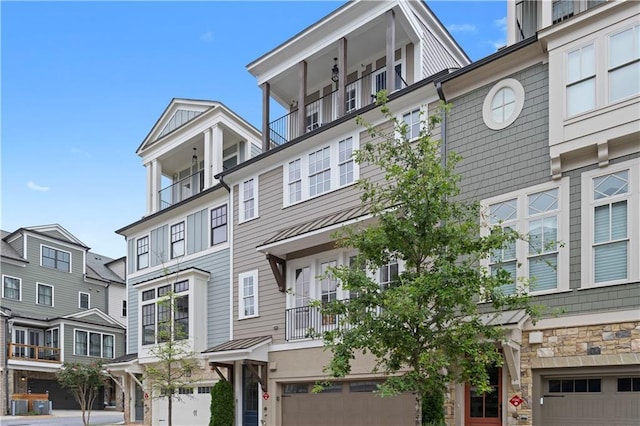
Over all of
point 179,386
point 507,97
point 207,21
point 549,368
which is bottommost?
point 179,386

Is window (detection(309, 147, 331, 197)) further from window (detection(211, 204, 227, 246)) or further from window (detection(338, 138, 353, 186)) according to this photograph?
window (detection(211, 204, 227, 246))

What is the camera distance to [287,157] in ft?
55.3

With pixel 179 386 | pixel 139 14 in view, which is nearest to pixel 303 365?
pixel 179 386

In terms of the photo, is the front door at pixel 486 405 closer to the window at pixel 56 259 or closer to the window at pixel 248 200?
the window at pixel 248 200

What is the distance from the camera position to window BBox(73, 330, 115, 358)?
35.1 meters

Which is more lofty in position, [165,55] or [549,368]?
[165,55]

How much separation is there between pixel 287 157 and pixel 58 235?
84.1ft

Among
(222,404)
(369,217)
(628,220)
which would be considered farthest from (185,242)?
(628,220)

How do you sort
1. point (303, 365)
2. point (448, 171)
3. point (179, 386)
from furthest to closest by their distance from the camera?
1. point (179, 386)
2. point (303, 365)
3. point (448, 171)

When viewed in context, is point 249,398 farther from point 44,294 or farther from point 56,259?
point 56,259

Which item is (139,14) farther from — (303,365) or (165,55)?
(303,365)

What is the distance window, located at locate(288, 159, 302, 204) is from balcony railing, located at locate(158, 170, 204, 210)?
261 inches

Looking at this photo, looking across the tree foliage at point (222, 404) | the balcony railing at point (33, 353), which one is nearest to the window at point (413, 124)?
the tree foliage at point (222, 404)

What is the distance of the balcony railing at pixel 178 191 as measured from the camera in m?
22.4
